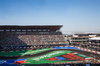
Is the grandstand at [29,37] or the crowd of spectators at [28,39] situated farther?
the crowd of spectators at [28,39]

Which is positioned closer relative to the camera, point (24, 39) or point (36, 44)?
point (36, 44)

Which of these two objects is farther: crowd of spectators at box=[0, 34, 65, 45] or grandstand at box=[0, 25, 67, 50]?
crowd of spectators at box=[0, 34, 65, 45]

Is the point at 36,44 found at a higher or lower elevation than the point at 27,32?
lower

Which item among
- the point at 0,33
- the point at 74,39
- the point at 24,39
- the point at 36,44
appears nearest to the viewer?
the point at 36,44

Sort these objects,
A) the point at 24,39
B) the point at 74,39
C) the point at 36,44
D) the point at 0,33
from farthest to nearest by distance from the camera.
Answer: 1. the point at 74,39
2. the point at 0,33
3. the point at 24,39
4. the point at 36,44

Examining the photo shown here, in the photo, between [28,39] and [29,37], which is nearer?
[28,39]

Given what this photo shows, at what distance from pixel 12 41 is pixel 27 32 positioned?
1442 cm

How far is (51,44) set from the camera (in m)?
57.0


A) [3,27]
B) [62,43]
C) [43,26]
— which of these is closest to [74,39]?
[62,43]

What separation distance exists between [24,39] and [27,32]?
30.3 feet

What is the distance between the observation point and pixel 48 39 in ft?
202

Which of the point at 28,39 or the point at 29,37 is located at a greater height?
the point at 29,37

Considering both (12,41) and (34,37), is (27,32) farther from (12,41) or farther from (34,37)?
(12,41)

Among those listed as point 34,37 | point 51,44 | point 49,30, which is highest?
point 49,30
